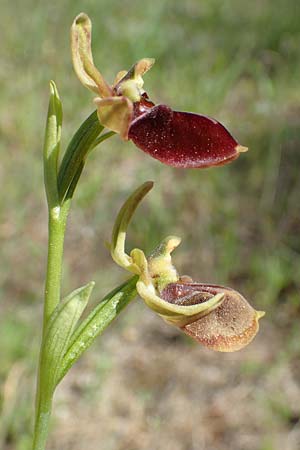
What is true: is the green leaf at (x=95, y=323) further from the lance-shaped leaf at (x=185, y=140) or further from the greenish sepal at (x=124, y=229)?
the lance-shaped leaf at (x=185, y=140)

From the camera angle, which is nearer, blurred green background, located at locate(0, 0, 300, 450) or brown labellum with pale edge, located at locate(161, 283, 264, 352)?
brown labellum with pale edge, located at locate(161, 283, 264, 352)

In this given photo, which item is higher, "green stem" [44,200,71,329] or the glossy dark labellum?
the glossy dark labellum

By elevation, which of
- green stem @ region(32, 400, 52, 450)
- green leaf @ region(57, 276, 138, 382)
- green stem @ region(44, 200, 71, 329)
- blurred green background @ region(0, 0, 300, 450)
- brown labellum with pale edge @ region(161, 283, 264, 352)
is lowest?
blurred green background @ region(0, 0, 300, 450)

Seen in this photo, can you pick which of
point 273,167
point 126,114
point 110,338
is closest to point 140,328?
point 110,338

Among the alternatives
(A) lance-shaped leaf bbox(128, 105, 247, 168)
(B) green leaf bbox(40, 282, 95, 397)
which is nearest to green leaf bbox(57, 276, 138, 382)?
(B) green leaf bbox(40, 282, 95, 397)

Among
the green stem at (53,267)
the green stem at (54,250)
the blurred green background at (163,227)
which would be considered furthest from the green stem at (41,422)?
the blurred green background at (163,227)

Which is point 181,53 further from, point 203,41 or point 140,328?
point 140,328

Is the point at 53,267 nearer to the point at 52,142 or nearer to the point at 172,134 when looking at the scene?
the point at 52,142

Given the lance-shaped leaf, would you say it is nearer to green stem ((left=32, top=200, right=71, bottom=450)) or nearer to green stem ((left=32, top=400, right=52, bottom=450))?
green stem ((left=32, top=200, right=71, bottom=450))
